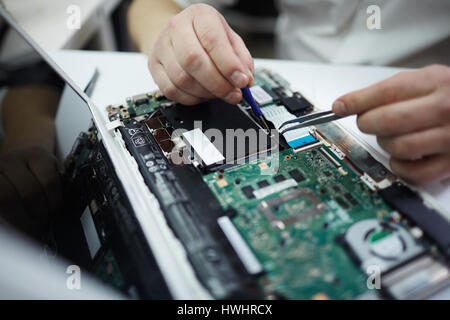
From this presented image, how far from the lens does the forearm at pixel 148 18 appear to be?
1.74 meters

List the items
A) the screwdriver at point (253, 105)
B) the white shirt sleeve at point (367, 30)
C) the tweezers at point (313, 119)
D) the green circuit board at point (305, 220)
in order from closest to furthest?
the green circuit board at point (305, 220)
the tweezers at point (313, 119)
the screwdriver at point (253, 105)
the white shirt sleeve at point (367, 30)

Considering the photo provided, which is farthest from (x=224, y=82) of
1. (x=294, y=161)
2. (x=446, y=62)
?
(x=446, y=62)

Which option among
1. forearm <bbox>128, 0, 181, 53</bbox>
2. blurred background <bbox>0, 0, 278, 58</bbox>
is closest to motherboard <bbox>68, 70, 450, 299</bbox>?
forearm <bbox>128, 0, 181, 53</bbox>

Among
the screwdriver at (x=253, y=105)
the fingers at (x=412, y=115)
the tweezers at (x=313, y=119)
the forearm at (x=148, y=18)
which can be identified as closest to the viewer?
the fingers at (x=412, y=115)

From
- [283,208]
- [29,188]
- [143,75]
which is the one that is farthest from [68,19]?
[283,208]

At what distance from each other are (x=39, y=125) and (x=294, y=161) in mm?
910

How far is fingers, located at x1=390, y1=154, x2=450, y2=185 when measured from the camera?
3.11ft

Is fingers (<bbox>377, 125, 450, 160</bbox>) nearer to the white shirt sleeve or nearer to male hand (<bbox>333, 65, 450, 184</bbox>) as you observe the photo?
male hand (<bbox>333, 65, 450, 184</bbox>)

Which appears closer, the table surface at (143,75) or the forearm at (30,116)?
the forearm at (30,116)

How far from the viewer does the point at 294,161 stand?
104 cm

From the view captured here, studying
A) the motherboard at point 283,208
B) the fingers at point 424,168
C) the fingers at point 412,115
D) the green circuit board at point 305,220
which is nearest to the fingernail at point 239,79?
A: the motherboard at point 283,208

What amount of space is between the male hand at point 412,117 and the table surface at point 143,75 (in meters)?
0.53

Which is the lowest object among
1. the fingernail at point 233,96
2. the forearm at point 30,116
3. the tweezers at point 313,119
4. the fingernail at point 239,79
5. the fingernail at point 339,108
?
the forearm at point 30,116

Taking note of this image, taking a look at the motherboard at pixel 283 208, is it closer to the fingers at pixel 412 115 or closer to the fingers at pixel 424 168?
the fingers at pixel 424 168
